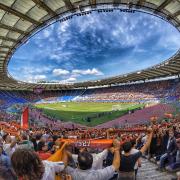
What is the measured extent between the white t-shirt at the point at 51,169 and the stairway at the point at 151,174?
5.50 metres

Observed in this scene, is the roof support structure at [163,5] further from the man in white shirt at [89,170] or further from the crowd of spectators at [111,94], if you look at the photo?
the crowd of spectators at [111,94]

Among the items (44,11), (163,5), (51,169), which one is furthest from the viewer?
(44,11)

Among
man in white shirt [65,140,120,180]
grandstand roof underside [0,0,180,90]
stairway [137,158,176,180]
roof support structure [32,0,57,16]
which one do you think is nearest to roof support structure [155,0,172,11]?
grandstand roof underside [0,0,180,90]

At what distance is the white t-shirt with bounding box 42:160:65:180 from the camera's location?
3300 mm

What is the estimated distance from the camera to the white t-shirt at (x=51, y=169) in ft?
10.8

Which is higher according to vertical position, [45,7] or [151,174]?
[45,7]

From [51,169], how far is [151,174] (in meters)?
6.61

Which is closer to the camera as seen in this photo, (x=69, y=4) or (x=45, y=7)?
(x=45, y=7)

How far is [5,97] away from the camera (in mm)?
62125

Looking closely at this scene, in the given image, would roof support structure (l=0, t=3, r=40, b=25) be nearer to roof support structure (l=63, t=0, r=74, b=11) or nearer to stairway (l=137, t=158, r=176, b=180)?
roof support structure (l=63, t=0, r=74, b=11)

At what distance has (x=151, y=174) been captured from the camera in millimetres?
9414

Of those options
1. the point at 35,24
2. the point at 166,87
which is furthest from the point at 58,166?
the point at 166,87

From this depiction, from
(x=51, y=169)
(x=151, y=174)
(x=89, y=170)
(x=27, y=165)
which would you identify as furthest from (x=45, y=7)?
(x=27, y=165)

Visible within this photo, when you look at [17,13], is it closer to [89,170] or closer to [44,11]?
[44,11]
